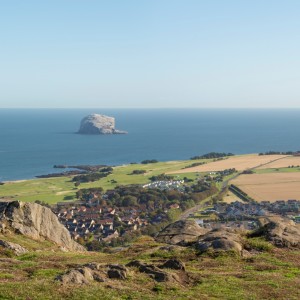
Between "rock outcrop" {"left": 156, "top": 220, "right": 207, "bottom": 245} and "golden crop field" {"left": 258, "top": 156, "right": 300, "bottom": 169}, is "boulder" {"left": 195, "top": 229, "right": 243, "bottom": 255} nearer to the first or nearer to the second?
"rock outcrop" {"left": 156, "top": 220, "right": 207, "bottom": 245}

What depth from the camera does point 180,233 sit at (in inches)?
1112

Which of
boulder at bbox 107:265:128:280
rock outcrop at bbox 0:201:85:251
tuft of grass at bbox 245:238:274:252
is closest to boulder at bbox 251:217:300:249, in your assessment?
tuft of grass at bbox 245:238:274:252

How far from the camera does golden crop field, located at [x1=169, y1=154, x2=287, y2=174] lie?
125500 mm

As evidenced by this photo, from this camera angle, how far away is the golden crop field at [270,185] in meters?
89.0

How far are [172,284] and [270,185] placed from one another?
87.4 metres

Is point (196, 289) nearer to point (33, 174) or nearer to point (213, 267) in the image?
point (213, 267)

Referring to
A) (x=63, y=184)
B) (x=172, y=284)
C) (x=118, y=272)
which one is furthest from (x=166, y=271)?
(x=63, y=184)

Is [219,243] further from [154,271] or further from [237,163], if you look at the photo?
[237,163]

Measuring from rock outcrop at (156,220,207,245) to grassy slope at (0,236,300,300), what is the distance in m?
3.36

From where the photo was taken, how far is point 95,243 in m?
55.6

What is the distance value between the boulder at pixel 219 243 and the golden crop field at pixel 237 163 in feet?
321

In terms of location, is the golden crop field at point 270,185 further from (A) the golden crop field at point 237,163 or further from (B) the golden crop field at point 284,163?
(A) the golden crop field at point 237,163

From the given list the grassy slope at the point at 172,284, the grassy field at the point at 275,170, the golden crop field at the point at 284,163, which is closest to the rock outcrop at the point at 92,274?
the grassy slope at the point at 172,284

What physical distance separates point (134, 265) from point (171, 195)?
7425 centimetres
